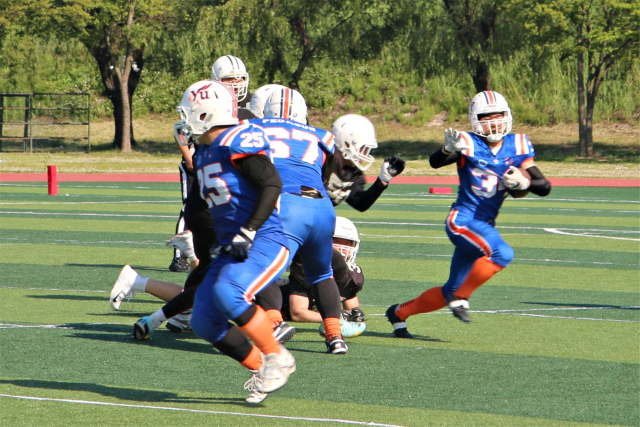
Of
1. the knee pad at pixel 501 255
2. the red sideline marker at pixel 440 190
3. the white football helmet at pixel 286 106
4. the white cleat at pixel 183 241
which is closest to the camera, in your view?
the white football helmet at pixel 286 106

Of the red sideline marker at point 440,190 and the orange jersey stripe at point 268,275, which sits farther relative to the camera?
the red sideline marker at point 440,190

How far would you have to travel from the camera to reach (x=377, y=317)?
8.15 m

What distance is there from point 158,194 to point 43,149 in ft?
70.1

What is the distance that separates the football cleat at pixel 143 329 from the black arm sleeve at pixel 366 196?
5.38ft

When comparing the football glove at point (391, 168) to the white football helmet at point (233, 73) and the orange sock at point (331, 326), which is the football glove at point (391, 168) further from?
the white football helmet at point (233, 73)

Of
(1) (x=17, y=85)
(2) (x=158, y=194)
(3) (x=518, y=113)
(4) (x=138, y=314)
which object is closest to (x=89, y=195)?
(2) (x=158, y=194)

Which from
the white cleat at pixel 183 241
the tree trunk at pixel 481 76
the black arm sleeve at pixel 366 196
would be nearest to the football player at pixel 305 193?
the black arm sleeve at pixel 366 196

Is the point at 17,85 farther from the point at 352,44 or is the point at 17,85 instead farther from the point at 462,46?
the point at 462,46

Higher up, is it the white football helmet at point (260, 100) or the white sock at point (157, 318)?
the white football helmet at point (260, 100)

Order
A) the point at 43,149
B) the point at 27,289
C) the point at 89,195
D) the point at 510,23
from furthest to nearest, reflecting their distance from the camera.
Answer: the point at 43,149
the point at 510,23
the point at 89,195
the point at 27,289

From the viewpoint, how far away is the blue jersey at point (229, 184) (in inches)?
195

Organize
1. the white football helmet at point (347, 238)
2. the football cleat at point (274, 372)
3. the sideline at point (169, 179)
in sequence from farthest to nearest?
the sideline at point (169, 179), the white football helmet at point (347, 238), the football cleat at point (274, 372)

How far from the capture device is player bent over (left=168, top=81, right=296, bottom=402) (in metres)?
4.86

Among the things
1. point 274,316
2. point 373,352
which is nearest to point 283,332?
point 274,316
